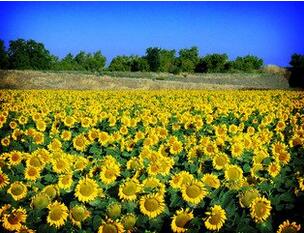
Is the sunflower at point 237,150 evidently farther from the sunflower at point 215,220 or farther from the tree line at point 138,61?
the tree line at point 138,61

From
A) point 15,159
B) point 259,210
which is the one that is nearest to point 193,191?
point 259,210

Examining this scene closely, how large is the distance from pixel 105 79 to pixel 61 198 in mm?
24208

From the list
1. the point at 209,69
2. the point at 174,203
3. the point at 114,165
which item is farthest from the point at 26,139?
the point at 209,69

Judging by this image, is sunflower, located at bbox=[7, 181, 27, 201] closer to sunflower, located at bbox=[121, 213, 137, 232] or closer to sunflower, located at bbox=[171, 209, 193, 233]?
sunflower, located at bbox=[121, 213, 137, 232]

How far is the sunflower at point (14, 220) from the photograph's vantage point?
2.90 m

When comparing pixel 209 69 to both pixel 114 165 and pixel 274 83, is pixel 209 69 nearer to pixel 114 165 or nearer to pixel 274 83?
pixel 274 83

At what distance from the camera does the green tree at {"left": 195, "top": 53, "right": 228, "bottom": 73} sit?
80.1 m

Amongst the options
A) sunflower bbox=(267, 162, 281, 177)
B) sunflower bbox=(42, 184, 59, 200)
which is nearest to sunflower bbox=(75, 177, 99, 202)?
sunflower bbox=(42, 184, 59, 200)

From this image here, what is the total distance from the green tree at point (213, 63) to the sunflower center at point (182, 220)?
77404mm

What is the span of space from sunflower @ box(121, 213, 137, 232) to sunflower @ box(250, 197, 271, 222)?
2.70 ft

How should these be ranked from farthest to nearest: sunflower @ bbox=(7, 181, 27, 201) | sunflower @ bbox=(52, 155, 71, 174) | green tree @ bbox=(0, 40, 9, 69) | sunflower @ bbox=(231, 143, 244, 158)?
green tree @ bbox=(0, 40, 9, 69)
sunflower @ bbox=(231, 143, 244, 158)
sunflower @ bbox=(52, 155, 71, 174)
sunflower @ bbox=(7, 181, 27, 201)

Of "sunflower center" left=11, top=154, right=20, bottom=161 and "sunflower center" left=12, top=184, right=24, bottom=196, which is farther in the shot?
"sunflower center" left=11, top=154, right=20, bottom=161

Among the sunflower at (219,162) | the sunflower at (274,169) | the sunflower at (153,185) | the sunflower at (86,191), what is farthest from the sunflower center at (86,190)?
the sunflower at (274,169)

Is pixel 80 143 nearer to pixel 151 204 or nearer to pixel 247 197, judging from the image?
pixel 151 204
